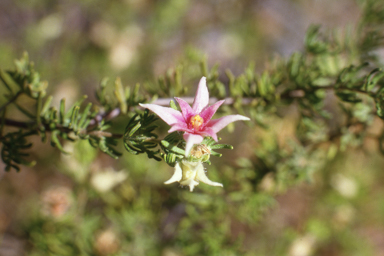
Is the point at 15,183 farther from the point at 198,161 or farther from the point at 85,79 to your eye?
the point at 198,161

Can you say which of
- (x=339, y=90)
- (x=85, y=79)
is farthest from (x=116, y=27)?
(x=339, y=90)

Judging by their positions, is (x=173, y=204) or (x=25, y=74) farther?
(x=173, y=204)

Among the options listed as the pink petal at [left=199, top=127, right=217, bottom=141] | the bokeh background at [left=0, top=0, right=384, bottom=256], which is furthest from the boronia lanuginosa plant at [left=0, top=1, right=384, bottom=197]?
the bokeh background at [left=0, top=0, right=384, bottom=256]

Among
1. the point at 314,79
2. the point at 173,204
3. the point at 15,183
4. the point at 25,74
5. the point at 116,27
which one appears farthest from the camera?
the point at 116,27

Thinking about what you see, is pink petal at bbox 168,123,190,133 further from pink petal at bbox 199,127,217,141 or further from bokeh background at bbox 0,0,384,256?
bokeh background at bbox 0,0,384,256

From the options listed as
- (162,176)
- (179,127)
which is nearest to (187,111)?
(179,127)

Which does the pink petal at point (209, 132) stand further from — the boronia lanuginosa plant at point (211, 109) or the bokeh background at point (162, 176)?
the bokeh background at point (162, 176)
